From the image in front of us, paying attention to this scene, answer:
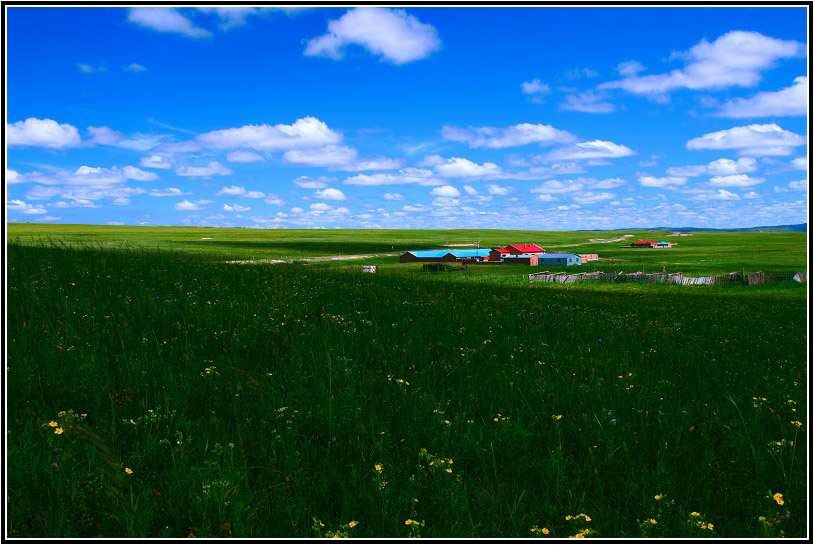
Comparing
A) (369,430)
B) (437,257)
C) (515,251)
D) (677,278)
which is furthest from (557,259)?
(369,430)

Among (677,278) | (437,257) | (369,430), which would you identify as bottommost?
(677,278)

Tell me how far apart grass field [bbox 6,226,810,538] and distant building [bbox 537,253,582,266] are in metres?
84.2

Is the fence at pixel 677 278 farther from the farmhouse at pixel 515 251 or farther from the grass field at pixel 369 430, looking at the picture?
the grass field at pixel 369 430

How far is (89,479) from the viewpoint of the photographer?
10.2 feet

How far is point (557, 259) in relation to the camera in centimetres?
9106

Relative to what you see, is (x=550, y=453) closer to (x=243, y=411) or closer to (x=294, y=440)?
(x=294, y=440)

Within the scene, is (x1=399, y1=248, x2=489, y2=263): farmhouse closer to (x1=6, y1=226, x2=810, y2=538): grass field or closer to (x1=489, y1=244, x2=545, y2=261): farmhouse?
(x1=489, y1=244, x2=545, y2=261): farmhouse

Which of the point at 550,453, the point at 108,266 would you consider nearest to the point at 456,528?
the point at 550,453

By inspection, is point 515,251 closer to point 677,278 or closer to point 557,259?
point 557,259

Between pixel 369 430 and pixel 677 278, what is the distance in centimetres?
5959

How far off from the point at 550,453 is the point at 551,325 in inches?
224

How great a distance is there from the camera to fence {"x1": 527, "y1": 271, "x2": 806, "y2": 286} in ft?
167

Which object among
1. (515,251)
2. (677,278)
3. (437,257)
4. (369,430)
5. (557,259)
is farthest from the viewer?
(515,251)

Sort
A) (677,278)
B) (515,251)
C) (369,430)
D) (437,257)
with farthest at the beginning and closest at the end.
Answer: (515,251) < (437,257) < (677,278) < (369,430)
